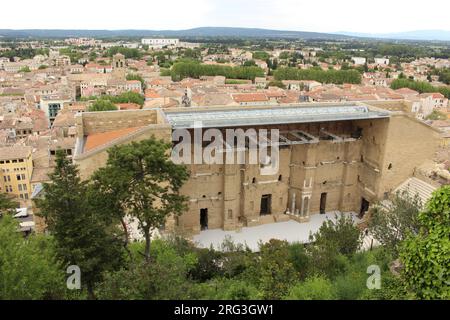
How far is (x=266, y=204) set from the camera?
91.0 feet

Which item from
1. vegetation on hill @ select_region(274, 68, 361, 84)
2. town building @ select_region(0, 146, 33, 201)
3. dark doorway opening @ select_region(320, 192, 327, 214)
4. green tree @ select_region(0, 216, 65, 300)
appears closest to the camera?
green tree @ select_region(0, 216, 65, 300)

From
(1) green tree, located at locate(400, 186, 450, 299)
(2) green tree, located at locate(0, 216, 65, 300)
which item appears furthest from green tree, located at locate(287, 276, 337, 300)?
(2) green tree, located at locate(0, 216, 65, 300)

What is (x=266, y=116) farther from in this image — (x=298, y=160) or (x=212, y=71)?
(x=212, y=71)

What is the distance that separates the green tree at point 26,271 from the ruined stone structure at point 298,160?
10.9 m

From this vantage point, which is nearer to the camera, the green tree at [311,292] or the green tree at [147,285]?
the green tree at [147,285]

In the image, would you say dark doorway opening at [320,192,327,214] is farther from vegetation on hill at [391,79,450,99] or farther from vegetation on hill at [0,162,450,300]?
vegetation on hill at [391,79,450,99]

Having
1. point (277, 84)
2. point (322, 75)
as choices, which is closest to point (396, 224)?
→ point (277, 84)

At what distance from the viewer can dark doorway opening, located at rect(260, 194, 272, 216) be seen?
27312mm

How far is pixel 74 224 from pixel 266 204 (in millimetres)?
16022

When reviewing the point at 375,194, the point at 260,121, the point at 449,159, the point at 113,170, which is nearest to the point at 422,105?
the point at 449,159

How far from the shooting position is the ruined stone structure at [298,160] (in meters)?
25.0

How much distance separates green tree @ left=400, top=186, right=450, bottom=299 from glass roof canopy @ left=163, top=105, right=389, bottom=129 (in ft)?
48.6

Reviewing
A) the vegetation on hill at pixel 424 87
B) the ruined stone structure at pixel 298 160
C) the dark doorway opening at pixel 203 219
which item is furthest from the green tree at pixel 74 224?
the vegetation on hill at pixel 424 87

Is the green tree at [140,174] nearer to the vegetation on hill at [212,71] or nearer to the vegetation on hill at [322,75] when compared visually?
the vegetation on hill at [322,75]
